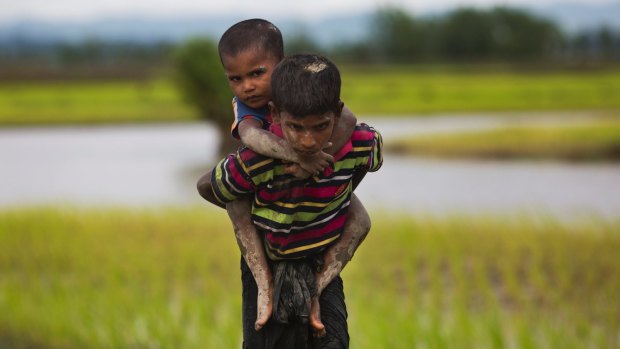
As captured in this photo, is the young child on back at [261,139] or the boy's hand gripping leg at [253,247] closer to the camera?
the young child on back at [261,139]

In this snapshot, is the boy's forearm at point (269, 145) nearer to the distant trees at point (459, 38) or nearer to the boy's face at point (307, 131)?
the boy's face at point (307, 131)

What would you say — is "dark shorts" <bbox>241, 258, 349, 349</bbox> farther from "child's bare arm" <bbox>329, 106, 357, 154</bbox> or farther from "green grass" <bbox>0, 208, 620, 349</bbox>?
"green grass" <bbox>0, 208, 620, 349</bbox>

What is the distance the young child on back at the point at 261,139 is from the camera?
230cm

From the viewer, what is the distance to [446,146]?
19234 millimetres

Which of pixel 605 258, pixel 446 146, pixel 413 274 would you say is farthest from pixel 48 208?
pixel 446 146

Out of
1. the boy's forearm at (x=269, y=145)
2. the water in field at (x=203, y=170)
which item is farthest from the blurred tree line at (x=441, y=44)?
the boy's forearm at (x=269, y=145)

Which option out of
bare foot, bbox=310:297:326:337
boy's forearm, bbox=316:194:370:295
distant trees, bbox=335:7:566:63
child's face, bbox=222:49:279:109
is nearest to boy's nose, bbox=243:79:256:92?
child's face, bbox=222:49:279:109

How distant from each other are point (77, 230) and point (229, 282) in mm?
2452

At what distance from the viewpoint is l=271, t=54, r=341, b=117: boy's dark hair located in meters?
2.22

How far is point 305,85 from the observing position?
87.5 inches

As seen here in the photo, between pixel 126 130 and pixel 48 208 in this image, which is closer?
pixel 48 208

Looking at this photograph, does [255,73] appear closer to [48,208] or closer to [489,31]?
[48,208]

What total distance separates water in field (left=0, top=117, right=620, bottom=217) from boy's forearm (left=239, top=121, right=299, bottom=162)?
718 centimetres

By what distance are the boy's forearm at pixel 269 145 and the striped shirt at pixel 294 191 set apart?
0.15 ft
